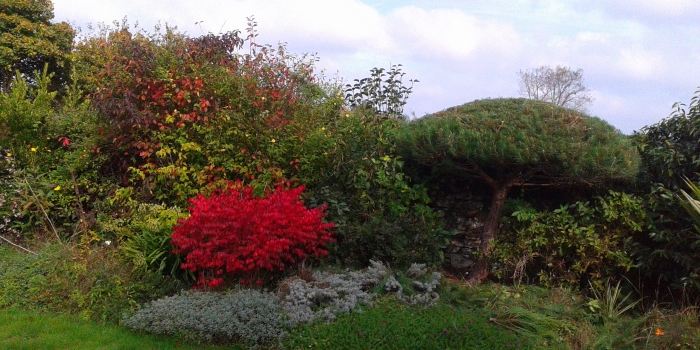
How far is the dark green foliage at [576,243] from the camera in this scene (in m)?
6.84

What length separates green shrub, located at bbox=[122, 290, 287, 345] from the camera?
5.33 meters

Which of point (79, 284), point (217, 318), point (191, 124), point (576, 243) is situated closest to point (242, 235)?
point (217, 318)

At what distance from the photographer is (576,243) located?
22.5 feet

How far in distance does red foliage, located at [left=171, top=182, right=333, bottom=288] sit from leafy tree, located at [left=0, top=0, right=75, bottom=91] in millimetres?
13932

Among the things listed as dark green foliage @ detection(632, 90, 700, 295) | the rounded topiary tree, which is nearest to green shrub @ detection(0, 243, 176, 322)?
the rounded topiary tree

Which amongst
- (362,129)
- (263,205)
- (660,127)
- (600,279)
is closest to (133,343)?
(263,205)

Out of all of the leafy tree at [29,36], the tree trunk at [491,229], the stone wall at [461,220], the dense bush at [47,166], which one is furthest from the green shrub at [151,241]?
the leafy tree at [29,36]

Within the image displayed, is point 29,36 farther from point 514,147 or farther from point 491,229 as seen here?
point 514,147

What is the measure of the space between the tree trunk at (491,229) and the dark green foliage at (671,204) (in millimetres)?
1558

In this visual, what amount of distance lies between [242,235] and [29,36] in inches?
642

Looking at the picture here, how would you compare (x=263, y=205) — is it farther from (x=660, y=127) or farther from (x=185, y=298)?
(x=660, y=127)

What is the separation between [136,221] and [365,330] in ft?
12.5

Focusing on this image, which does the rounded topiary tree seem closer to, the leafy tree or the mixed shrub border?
the mixed shrub border

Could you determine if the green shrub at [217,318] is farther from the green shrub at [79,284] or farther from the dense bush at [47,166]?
the dense bush at [47,166]
